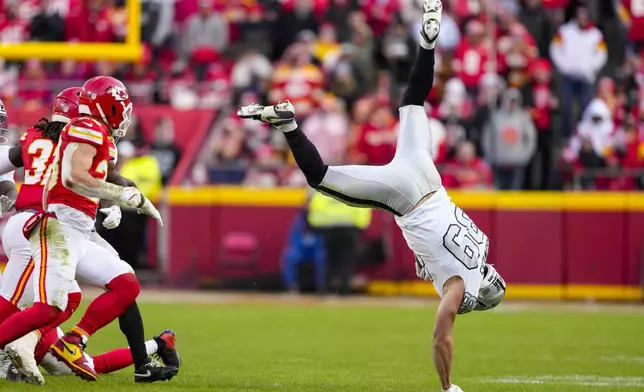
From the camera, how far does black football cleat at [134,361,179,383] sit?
280 inches

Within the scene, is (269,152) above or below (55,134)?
below

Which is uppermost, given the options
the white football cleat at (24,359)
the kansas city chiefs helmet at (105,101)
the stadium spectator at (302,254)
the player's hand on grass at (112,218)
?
the kansas city chiefs helmet at (105,101)

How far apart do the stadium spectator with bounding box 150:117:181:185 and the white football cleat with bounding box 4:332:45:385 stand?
9583mm

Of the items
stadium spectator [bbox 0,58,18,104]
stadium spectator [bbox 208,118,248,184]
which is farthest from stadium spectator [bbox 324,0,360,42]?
stadium spectator [bbox 0,58,18,104]

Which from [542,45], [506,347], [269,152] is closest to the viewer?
[506,347]

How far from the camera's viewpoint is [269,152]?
16172 mm

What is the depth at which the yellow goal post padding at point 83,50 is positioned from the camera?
1267cm

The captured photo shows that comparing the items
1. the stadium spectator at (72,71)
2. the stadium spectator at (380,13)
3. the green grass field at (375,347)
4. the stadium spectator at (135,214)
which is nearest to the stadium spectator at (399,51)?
the stadium spectator at (380,13)

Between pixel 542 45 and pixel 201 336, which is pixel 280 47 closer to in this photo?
pixel 542 45

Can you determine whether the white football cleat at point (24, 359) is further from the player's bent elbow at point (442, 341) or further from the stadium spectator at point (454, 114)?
the stadium spectator at point (454, 114)

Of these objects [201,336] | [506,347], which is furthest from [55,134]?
[506,347]

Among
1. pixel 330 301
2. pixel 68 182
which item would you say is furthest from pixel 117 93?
pixel 330 301

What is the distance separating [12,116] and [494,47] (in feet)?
21.7

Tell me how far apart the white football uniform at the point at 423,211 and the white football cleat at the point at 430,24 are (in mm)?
690
